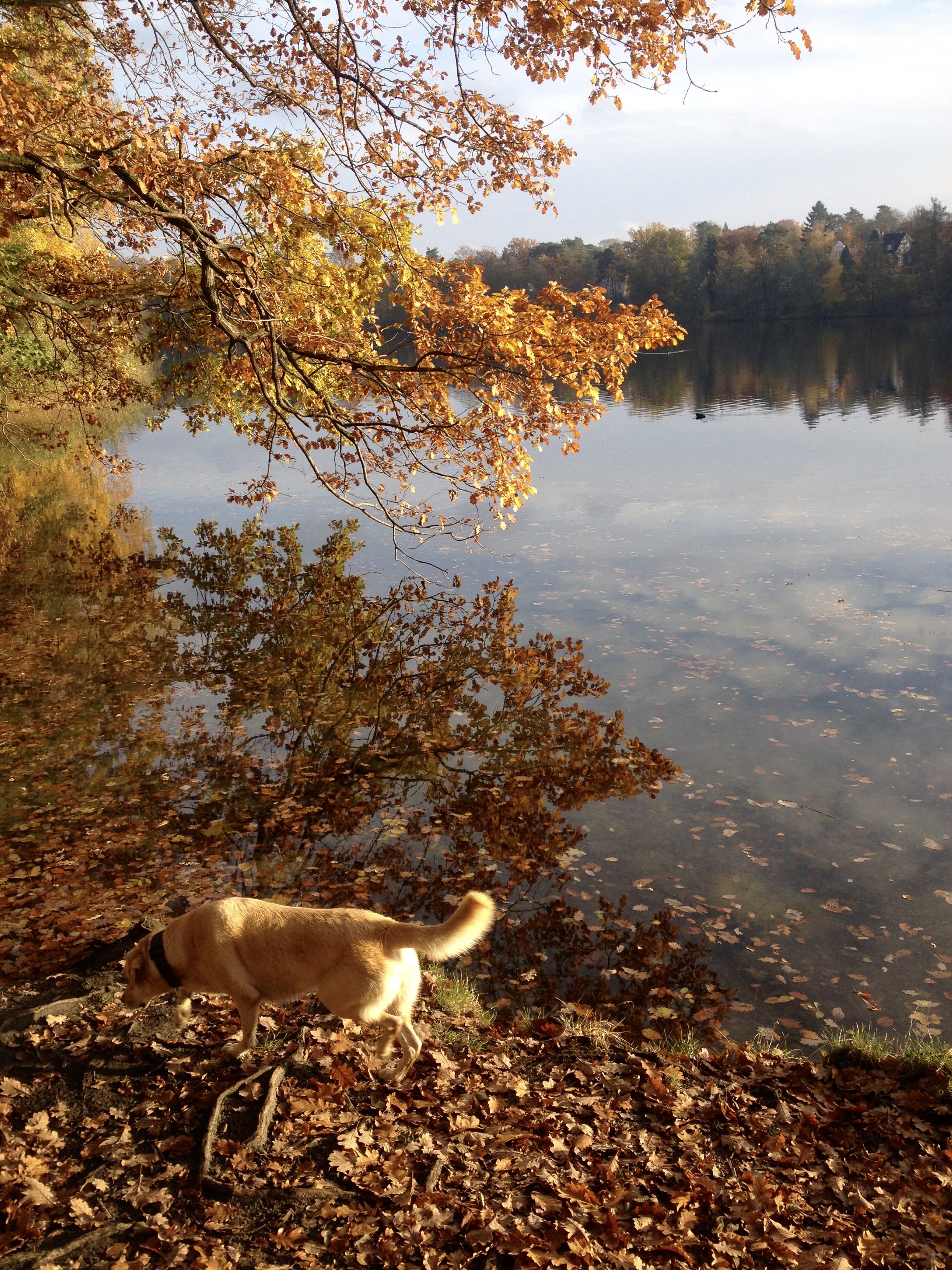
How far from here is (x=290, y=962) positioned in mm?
5016

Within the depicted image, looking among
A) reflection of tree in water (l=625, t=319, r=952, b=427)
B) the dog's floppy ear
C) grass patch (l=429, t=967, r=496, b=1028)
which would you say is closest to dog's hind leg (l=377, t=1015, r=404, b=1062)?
grass patch (l=429, t=967, r=496, b=1028)

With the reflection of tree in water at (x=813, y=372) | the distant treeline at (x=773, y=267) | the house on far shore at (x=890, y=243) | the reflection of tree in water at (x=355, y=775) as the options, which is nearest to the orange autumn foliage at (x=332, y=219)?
the reflection of tree in water at (x=355, y=775)

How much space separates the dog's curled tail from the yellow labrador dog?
0.02m

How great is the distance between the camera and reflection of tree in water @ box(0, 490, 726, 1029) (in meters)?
7.81

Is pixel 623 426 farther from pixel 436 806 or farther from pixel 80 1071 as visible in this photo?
pixel 80 1071

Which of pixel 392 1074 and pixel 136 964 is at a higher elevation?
pixel 136 964

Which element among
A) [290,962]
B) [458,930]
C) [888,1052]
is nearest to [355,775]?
[290,962]

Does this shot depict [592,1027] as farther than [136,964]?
Yes

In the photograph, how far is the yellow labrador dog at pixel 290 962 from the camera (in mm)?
4816

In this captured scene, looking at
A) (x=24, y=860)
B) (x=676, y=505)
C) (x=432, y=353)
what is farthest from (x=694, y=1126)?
(x=676, y=505)

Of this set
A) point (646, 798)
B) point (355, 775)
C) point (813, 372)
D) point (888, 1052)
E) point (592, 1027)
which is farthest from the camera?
point (813, 372)

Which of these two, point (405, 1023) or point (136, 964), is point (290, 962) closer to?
point (405, 1023)

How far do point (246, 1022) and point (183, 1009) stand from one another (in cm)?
58

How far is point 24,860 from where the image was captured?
8578mm
